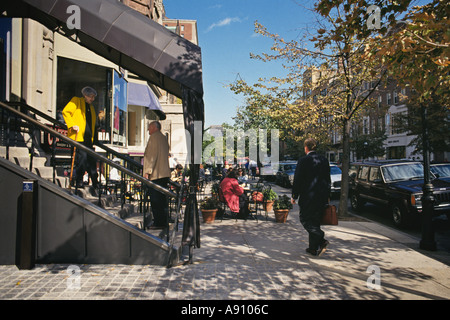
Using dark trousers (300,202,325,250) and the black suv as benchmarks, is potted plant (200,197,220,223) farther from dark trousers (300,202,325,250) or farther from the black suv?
A: the black suv

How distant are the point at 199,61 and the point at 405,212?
6.82 metres

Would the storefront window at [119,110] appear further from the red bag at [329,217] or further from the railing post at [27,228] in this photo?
the red bag at [329,217]

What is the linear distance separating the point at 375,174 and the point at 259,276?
24.7 ft

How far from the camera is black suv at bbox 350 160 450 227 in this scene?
807 cm

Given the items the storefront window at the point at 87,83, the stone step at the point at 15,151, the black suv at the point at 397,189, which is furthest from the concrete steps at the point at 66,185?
the black suv at the point at 397,189

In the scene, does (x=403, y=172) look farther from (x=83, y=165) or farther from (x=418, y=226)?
(x=83, y=165)

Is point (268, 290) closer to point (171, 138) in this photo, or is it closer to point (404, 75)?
point (404, 75)

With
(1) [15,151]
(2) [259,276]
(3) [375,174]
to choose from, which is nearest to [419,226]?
(3) [375,174]

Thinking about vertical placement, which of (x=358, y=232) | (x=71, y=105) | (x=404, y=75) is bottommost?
(x=358, y=232)

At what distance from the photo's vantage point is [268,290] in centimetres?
398

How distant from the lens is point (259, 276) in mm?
4484

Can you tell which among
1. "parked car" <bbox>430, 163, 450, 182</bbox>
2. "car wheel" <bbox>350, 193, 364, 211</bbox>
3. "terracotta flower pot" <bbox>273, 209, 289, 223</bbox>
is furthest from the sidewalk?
"car wheel" <bbox>350, 193, 364, 211</bbox>

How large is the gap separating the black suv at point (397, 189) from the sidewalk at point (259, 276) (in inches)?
81.0
